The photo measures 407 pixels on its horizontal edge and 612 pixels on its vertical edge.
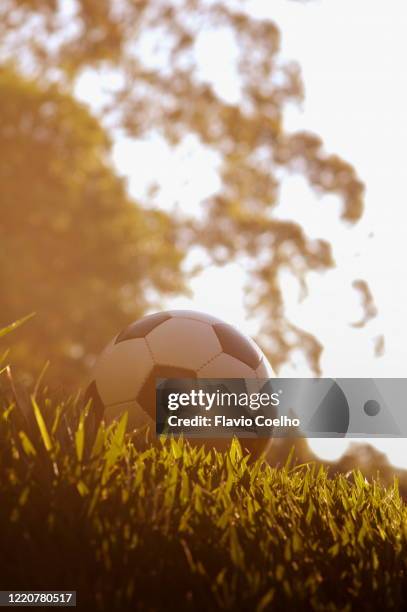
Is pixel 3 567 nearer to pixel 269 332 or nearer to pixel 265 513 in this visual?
pixel 265 513

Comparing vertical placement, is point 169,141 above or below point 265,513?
above

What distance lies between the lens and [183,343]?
5.16m

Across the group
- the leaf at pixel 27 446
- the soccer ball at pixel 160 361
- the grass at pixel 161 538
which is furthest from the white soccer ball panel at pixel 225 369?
the leaf at pixel 27 446

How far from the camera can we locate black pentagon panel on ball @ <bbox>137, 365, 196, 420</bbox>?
16.1 feet

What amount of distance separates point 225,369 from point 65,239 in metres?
12.0

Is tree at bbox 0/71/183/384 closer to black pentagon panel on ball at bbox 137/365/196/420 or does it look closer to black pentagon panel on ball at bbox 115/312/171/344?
black pentagon panel on ball at bbox 115/312/171/344

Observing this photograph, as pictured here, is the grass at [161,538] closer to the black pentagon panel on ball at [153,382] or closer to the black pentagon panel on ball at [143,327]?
the black pentagon panel on ball at [153,382]

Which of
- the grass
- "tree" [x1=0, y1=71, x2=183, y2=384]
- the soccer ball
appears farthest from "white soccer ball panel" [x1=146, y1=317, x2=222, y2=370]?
"tree" [x1=0, y1=71, x2=183, y2=384]

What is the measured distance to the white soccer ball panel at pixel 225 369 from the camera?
5.05 metres

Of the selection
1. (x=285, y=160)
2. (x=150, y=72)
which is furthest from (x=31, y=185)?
(x=285, y=160)

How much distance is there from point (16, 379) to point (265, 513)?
1.53 metres

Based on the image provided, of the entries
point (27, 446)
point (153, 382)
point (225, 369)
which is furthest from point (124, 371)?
point (27, 446)

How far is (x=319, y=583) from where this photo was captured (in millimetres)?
2639

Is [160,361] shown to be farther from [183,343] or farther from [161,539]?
[161,539]
